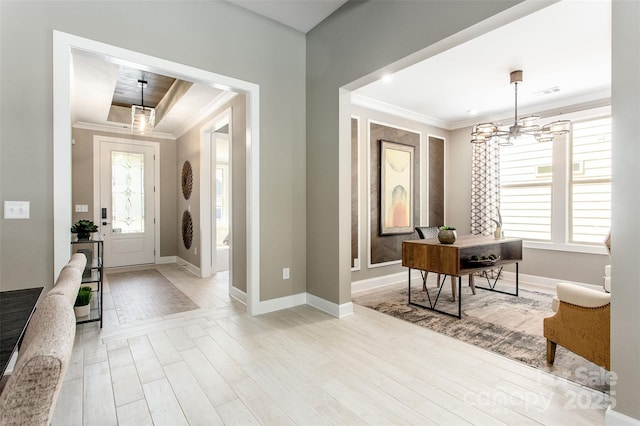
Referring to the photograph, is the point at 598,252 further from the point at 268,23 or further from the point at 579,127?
the point at 268,23

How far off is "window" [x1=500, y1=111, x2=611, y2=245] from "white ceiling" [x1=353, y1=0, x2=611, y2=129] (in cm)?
53

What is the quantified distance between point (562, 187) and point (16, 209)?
20.0 ft

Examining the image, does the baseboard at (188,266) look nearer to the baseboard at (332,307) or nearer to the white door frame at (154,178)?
the white door frame at (154,178)

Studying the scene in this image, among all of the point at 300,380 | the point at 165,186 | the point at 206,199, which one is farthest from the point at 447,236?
the point at 165,186

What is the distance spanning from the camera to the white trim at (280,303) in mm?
3357

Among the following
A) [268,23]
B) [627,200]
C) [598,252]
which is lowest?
[598,252]

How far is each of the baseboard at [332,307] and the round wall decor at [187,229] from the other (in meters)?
3.12

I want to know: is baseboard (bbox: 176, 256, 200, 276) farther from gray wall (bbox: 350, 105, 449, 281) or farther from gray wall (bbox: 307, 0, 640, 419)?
gray wall (bbox: 350, 105, 449, 281)

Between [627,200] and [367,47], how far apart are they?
2281 millimetres

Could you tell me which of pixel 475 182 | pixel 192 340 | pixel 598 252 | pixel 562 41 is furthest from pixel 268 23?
pixel 598 252

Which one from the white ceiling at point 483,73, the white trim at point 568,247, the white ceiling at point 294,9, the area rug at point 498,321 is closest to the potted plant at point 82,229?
the white ceiling at point 483,73

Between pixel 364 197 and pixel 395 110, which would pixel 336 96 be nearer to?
pixel 364 197

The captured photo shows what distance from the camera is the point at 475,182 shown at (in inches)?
214

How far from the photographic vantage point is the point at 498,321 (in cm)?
318
